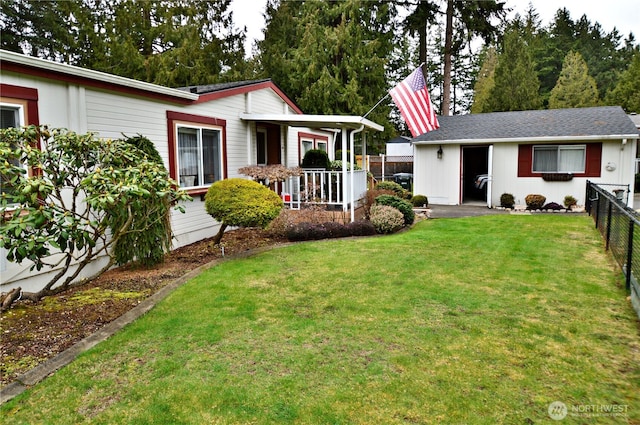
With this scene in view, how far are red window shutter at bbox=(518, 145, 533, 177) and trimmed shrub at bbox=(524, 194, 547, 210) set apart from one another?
1.26 metres

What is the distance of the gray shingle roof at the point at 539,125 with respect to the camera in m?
14.7

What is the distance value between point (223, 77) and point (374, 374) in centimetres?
2150

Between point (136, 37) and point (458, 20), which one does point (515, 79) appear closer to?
point (458, 20)

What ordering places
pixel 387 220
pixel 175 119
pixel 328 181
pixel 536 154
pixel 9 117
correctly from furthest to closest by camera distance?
1. pixel 536 154
2. pixel 328 181
3. pixel 387 220
4. pixel 175 119
5. pixel 9 117

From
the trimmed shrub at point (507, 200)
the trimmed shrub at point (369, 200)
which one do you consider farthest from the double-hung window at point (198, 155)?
the trimmed shrub at point (507, 200)

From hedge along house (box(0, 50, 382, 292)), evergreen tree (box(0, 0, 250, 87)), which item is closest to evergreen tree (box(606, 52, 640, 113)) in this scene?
evergreen tree (box(0, 0, 250, 87))

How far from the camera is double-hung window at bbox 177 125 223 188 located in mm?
8836

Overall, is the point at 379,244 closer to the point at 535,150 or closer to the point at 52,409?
the point at 52,409

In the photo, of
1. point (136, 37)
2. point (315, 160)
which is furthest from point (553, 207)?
point (136, 37)

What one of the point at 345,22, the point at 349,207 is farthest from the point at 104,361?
the point at 345,22

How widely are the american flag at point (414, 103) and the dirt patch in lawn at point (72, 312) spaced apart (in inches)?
245

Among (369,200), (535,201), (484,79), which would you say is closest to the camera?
(369,200)

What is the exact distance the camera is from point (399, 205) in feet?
36.2

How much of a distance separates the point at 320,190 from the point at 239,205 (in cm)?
386
